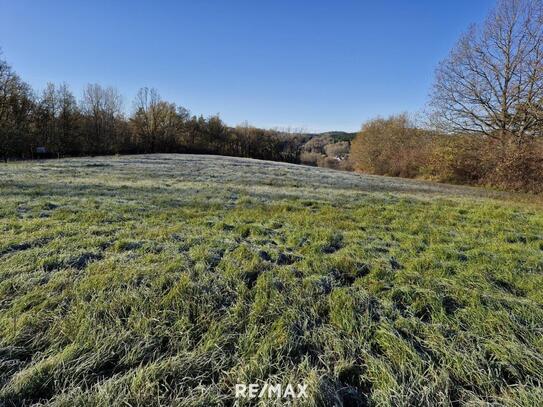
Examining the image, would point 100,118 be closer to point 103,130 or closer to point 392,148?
point 103,130

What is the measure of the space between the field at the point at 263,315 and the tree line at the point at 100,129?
32685 millimetres

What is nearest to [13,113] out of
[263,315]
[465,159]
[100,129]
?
[100,129]

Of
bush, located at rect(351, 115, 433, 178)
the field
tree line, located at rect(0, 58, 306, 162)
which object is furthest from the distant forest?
the field

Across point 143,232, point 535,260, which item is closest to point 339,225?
point 535,260

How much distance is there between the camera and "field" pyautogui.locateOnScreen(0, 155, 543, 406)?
1.71 meters

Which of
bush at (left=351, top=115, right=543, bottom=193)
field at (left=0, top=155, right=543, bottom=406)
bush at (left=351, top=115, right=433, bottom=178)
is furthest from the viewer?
bush at (left=351, top=115, right=433, bottom=178)

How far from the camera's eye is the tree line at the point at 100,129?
29.2 m

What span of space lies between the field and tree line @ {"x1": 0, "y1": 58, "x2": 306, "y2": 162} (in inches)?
1287

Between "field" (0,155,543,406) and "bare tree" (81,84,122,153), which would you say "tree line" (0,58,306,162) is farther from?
"field" (0,155,543,406)

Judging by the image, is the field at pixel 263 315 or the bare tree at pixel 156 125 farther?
the bare tree at pixel 156 125

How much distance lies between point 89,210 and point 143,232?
242cm

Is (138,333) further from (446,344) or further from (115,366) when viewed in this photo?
(446,344)

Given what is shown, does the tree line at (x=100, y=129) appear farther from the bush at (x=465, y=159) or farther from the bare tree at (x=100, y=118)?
the bush at (x=465, y=159)

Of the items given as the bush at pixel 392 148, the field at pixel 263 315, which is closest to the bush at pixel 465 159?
the bush at pixel 392 148
